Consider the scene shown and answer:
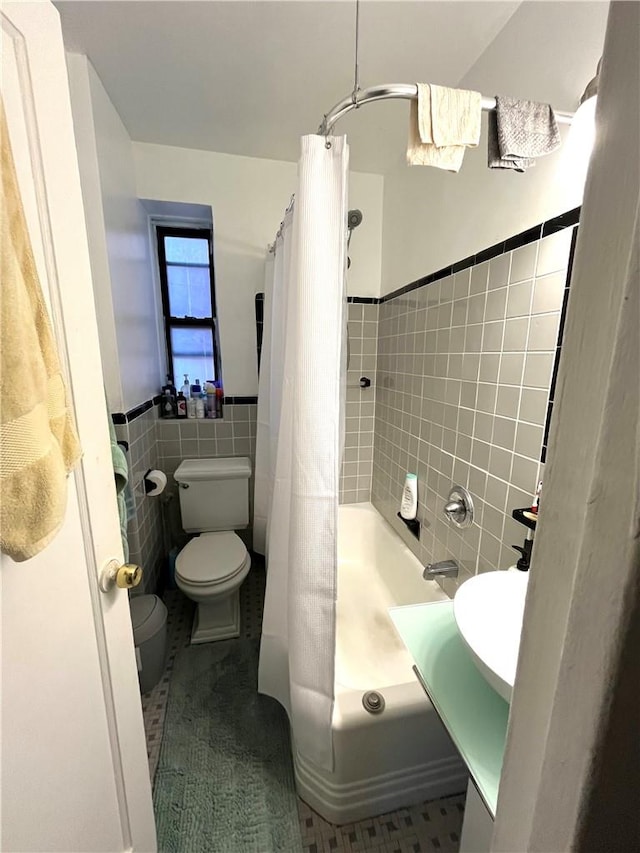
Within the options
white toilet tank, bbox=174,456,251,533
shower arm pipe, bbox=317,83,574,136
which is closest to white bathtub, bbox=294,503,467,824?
white toilet tank, bbox=174,456,251,533

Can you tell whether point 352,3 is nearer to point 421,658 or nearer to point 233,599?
point 421,658

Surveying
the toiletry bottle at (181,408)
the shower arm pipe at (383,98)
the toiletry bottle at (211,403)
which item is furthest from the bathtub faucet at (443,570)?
the toiletry bottle at (181,408)

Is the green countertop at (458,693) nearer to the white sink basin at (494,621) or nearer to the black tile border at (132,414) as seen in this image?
the white sink basin at (494,621)

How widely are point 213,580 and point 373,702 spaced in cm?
87

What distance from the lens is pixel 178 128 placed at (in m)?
1.59

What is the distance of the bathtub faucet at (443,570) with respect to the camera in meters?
1.33

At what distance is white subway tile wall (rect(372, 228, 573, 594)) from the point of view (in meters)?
0.97

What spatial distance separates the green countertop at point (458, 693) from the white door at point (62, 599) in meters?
0.68

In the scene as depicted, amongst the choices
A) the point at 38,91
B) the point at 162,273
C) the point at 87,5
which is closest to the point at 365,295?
the point at 162,273

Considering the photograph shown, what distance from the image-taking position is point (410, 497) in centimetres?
163

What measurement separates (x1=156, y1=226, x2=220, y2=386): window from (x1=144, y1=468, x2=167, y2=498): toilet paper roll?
865mm

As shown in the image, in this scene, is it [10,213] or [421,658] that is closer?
[10,213]

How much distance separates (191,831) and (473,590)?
3.78ft

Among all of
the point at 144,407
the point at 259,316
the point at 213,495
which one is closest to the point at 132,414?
the point at 144,407
